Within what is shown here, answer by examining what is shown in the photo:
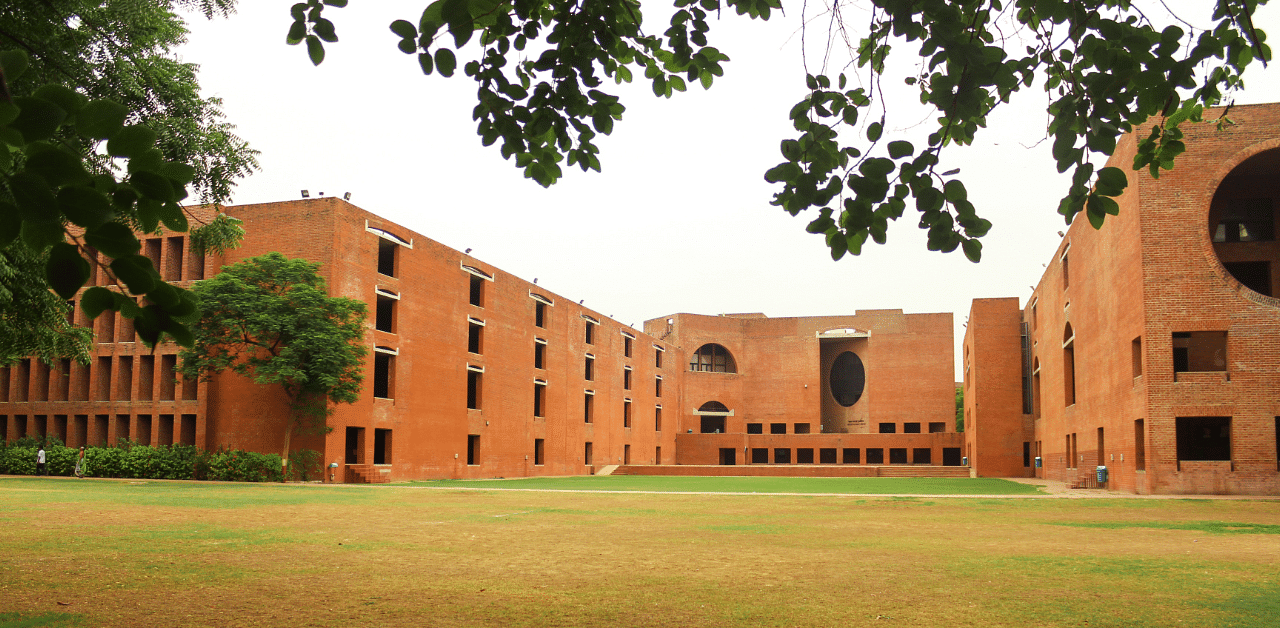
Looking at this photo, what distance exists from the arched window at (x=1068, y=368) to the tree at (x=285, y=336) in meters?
31.1

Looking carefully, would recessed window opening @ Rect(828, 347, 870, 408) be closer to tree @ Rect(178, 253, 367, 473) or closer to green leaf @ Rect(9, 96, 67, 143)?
tree @ Rect(178, 253, 367, 473)

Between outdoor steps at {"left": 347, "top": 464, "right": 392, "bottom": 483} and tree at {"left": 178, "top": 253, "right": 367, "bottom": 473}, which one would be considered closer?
tree at {"left": 178, "top": 253, "right": 367, "bottom": 473}

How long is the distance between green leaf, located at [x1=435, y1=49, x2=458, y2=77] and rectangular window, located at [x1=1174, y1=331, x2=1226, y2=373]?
2995 cm

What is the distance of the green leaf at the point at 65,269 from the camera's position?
2152 mm

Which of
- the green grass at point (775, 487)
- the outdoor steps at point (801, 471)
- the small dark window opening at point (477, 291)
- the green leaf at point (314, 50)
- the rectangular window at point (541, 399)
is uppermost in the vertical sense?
the small dark window opening at point (477, 291)

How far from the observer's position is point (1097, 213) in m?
3.91

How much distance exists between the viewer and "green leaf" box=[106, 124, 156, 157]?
7.29ft

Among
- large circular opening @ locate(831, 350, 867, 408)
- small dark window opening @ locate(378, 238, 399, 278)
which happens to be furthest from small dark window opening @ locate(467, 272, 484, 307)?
large circular opening @ locate(831, 350, 867, 408)

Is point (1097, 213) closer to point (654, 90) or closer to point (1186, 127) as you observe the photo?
point (654, 90)

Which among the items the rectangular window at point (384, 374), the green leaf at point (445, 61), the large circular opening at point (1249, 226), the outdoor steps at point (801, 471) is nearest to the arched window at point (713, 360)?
the outdoor steps at point (801, 471)

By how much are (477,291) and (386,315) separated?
6.64m

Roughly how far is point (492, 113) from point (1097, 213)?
10.5 feet

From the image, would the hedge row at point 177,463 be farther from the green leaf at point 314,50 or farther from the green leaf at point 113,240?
the green leaf at point 113,240

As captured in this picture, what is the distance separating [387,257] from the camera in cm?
3844
